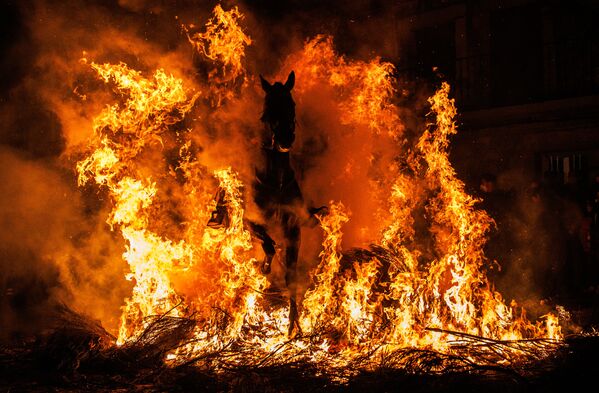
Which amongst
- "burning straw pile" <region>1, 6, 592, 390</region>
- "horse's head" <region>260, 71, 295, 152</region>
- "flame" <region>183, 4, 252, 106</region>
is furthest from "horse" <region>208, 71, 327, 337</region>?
"flame" <region>183, 4, 252, 106</region>

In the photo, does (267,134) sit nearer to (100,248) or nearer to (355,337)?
(355,337)

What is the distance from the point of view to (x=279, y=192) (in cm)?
679

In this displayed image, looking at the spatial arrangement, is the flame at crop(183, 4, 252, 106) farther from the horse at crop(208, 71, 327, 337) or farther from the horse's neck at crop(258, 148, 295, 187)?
the horse's neck at crop(258, 148, 295, 187)

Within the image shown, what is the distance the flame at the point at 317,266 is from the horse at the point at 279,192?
0.24m

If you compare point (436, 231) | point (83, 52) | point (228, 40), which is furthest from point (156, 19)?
point (436, 231)

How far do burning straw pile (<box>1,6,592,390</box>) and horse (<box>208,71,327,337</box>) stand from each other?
0.21 metres

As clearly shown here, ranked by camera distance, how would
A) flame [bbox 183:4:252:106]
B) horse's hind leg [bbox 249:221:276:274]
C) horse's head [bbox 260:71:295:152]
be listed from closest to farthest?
horse's head [bbox 260:71:295:152] → horse's hind leg [bbox 249:221:276:274] → flame [bbox 183:4:252:106]

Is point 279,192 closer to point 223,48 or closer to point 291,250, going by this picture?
point 291,250

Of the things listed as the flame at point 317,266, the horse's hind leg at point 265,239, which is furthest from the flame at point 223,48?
the horse's hind leg at point 265,239

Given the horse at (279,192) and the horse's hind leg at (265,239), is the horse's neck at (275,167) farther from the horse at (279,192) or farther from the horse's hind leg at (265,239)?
the horse's hind leg at (265,239)

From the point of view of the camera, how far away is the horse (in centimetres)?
638

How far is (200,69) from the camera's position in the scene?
1006 centimetres

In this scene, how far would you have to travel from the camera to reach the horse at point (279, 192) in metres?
6.38

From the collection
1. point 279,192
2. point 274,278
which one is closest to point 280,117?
point 279,192
